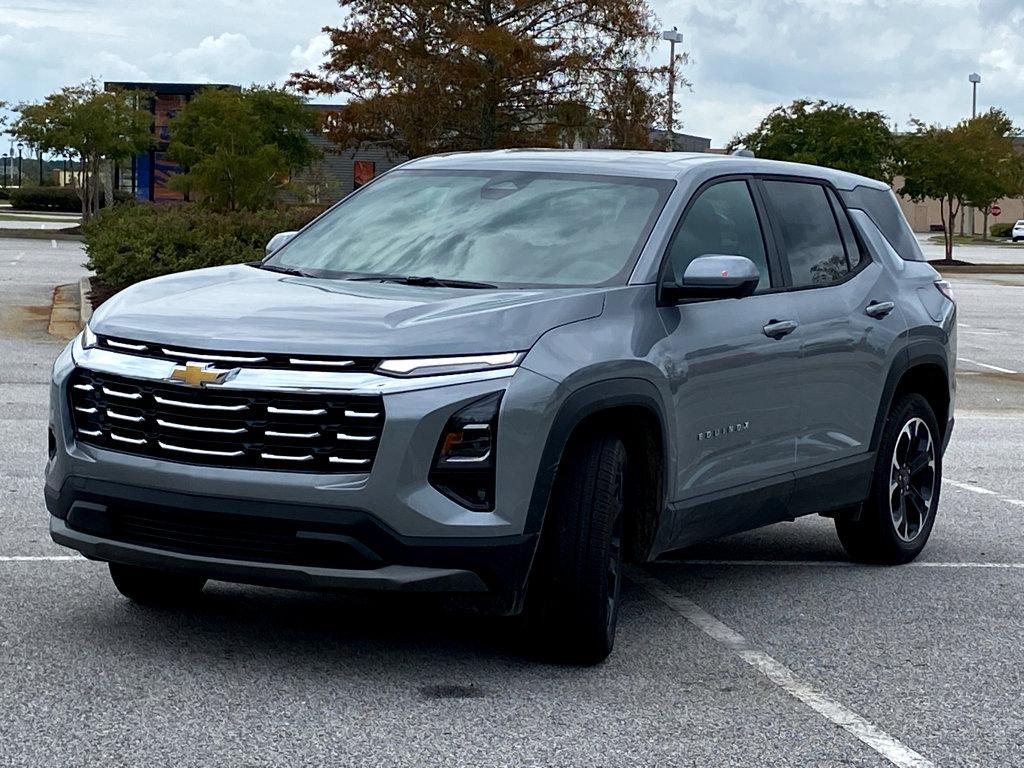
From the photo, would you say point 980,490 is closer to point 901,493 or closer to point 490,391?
point 901,493

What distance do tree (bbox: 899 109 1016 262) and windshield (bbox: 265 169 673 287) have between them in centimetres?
5404

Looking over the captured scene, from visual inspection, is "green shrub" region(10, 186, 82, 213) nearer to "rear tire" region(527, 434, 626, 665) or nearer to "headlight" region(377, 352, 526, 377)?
"rear tire" region(527, 434, 626, 665)

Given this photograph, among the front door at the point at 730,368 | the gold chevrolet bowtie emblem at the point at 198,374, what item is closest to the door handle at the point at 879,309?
the front door at the point at 730,368

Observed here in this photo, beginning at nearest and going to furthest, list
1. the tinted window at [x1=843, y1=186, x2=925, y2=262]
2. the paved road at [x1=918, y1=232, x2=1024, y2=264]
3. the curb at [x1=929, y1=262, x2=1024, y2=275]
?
1. the tinted window at [x1=843, y1=186, x2=925, y2=262]
2. the curb at [x1=929, y1=262, x2=1024, y2=275]
3. the paved road at [x1=918, y1=232, x2=1024, y2=264]

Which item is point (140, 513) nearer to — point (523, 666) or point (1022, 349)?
point (523, 666)

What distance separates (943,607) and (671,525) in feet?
5.02

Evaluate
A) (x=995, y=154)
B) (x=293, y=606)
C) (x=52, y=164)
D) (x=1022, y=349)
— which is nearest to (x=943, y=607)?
(x=293, y=606)

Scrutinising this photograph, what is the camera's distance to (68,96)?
5556 cm

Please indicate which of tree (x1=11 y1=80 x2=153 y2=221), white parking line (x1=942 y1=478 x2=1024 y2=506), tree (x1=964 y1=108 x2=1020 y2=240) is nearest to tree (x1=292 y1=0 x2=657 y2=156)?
tree (x1=11 y1=80 x2=153 y2=221)

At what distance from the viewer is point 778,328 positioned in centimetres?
688

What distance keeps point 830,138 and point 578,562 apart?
171 ft

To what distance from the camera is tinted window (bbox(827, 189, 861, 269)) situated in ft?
25.8

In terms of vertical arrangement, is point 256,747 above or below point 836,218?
below

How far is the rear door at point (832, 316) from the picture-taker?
7180 mm
